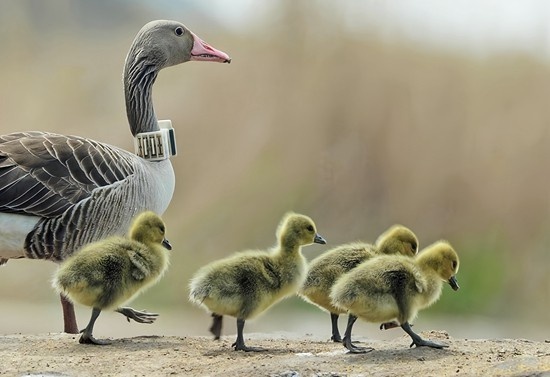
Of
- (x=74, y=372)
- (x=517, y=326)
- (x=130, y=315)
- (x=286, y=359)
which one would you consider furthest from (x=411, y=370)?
(x=517, y=326)

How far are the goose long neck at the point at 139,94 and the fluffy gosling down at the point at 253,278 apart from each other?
66.8 inches

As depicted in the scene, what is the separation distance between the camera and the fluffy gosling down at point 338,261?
14.2 feet

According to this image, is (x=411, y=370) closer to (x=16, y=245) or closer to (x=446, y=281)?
(x=446, y=281)

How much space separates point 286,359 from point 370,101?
693 cm

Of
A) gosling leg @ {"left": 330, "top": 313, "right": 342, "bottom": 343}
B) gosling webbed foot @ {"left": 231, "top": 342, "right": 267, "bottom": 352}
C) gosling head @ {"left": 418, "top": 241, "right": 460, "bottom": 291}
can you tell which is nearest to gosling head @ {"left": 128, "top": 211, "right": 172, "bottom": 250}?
gosling webbed foot @ {"left": 231, "top": 342, "right": 267, "bottom": 352}

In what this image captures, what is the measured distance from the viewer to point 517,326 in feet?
30.2

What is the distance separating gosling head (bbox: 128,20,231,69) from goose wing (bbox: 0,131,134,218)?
2.63ft

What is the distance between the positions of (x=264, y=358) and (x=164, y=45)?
8.12ft

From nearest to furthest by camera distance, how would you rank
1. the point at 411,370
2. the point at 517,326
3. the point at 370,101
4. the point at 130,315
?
the point at 411,370, the point at 130,315, the point at 517,326, the point at 370,101

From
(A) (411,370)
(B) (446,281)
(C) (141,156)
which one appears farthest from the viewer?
(C) (141,156)

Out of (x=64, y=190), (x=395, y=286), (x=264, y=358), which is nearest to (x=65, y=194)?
(x=64, y=190)

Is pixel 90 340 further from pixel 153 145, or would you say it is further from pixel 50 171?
pixel 153 145

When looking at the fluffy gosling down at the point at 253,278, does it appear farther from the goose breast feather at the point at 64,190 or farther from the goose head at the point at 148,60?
the goose head at the point at 148,60

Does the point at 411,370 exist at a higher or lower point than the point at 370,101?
lower
